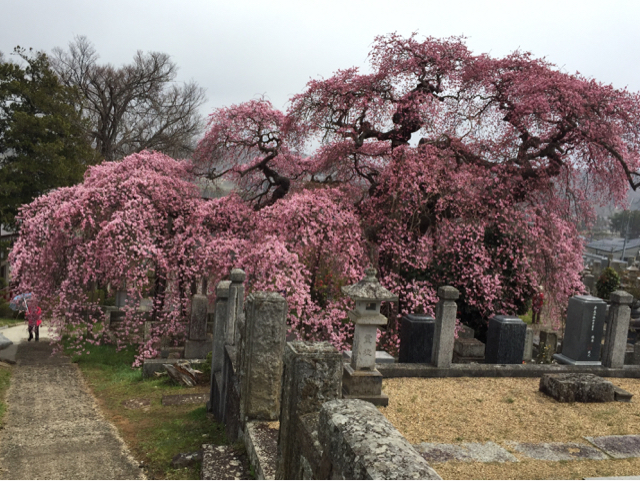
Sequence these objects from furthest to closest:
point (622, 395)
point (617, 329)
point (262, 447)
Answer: point (617, 329)
point (622, 395)
point (262, 447)

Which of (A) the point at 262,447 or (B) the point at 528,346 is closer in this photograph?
(A) the point at 262,447

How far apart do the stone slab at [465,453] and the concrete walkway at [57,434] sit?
13.4ft

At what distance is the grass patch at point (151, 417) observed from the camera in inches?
310

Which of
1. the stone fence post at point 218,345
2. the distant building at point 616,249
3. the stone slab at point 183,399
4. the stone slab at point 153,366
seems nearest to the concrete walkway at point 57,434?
the stone slab at point 183,399

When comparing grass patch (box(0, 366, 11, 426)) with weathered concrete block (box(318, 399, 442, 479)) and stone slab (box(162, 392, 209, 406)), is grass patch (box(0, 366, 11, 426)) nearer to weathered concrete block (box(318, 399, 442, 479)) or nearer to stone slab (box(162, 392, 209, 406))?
stone slab (box(162, 392, 209, 406))

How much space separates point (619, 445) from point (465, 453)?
2381 mm

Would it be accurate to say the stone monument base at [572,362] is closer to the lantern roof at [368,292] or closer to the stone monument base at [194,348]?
the lantern roof at [368,292]

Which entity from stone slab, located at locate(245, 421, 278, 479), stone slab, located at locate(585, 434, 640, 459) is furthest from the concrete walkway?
stone slab, located at locate(585, 434, 640, 459)

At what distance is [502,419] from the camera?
7762mm

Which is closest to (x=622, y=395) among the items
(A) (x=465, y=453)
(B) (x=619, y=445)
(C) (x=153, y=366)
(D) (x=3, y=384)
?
(B) (x=619, y=445)

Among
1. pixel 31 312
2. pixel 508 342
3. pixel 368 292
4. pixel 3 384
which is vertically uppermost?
pixel 368 292

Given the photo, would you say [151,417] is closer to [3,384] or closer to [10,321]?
[3,384]

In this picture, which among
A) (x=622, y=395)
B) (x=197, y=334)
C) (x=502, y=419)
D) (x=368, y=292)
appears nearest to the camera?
(x=502, y=419)

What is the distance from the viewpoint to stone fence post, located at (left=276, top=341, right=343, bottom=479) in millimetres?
4281
